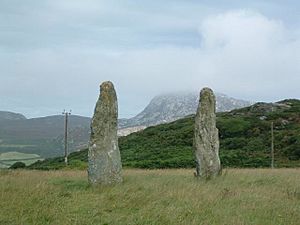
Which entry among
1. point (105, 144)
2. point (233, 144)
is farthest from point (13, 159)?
point (105, 144)

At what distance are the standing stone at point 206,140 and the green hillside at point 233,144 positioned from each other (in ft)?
67.4

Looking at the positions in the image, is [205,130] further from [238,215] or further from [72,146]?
[72,146]

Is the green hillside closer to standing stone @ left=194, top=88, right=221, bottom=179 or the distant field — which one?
the distant field

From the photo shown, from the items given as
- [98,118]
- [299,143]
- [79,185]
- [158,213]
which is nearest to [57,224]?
[158,213]

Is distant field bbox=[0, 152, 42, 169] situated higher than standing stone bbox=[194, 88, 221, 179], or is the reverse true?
standing stone bbox=[194, 88, 221, 179]

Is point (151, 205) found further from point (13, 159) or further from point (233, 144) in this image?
point (13, 159)

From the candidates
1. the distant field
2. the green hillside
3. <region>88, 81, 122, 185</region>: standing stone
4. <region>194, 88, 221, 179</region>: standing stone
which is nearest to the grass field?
<region>88, 81, 122, 185</region>: standing stone

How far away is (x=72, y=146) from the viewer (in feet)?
477

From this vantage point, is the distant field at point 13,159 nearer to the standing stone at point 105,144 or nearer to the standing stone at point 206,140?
the standing stone at point 206,140

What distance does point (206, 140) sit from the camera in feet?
75.8

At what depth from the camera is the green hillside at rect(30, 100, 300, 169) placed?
4947 centimetres

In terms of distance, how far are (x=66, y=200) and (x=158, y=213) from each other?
2.91 meters

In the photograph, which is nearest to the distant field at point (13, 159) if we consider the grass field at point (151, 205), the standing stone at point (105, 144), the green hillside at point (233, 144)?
the green hillside at point (233, 144)

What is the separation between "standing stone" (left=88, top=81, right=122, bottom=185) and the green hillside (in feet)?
75.9
